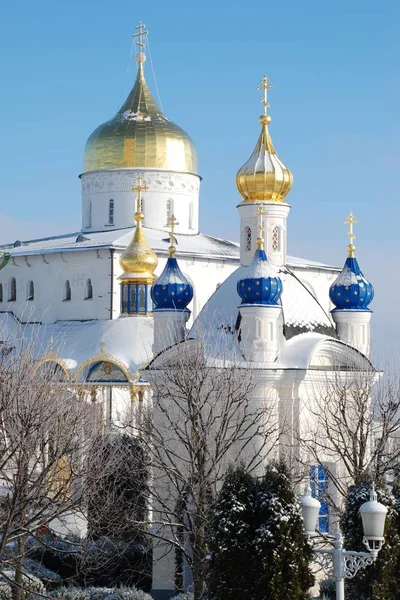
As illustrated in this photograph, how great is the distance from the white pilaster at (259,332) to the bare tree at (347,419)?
1155 millimetres

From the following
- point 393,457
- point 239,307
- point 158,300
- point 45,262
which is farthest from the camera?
point 45,262

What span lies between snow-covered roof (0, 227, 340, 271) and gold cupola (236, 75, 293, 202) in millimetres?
13960

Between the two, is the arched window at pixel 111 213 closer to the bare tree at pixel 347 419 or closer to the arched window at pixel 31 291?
the arched window at pixel 31 291

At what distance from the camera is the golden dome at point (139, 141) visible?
4006cm

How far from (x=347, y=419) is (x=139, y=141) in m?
20.1

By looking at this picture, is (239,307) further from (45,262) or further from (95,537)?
(45,262)

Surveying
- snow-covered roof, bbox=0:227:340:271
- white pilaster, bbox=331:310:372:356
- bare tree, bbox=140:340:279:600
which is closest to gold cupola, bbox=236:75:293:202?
white pilaster, bbox=331:310:372:356

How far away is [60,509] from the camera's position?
17.4 m

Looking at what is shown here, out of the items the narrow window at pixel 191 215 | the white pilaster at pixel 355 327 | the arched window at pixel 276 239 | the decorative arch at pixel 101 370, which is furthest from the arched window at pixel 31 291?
the white pilaster at pixel 355 327

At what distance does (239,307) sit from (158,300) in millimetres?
2425

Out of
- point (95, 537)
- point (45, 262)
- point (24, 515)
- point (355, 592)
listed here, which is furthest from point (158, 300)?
point (45, 262)

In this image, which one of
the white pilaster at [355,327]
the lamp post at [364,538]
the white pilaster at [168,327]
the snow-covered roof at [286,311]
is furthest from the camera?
the white pilaster at [355,327]

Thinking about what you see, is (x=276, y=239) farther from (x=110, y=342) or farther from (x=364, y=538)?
(x=364, y=538)

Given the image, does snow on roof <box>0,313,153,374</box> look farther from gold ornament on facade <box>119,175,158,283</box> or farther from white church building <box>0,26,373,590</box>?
gold ornament on facade <box>119,175,158,283</box>
